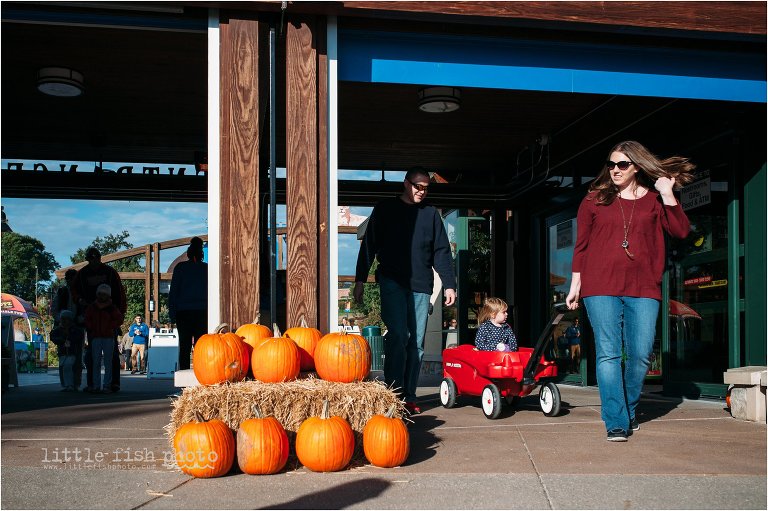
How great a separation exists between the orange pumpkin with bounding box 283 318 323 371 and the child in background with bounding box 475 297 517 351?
232cm

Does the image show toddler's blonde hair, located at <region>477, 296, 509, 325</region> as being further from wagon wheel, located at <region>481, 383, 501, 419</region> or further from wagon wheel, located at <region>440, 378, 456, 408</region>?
wagon wheel, located at <region>481, 383, 501, 419</region>

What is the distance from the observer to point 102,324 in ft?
31.2

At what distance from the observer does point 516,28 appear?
6145 mm

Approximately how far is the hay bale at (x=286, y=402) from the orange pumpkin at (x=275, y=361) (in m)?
0.07

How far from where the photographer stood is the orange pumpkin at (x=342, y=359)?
448 cm

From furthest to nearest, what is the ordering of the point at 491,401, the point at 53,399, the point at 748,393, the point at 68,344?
the point at 68,344 → the point at 53,399 → the point at 491,401 → the point at 748,393

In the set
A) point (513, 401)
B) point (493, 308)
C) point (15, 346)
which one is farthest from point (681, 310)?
point (15, 346)

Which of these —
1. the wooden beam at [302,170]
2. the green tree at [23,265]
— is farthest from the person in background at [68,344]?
the green tree at [23,265]

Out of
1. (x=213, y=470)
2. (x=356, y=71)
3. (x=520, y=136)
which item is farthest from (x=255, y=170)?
(x=520, y=136)

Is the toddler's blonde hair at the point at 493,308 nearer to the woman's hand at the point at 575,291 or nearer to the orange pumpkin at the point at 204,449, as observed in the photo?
the woman's hand at the point at 575,291

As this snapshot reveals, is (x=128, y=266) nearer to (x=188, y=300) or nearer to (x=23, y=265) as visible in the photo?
(x=23, y=265)

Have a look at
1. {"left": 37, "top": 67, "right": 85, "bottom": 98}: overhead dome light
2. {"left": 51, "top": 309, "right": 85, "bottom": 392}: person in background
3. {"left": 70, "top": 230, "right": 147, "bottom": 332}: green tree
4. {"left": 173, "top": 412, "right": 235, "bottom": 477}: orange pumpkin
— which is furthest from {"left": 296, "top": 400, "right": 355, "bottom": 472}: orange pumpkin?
{"left": 70, "top": 230, "right": 147, "bottom": 332}: green tree

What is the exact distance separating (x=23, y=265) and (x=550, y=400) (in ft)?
196

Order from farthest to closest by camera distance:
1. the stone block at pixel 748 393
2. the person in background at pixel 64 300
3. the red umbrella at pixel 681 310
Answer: the person in background at pixel 64 300 → the red umbrella at pixel 681 310 → the stone block at pixel 748 393
